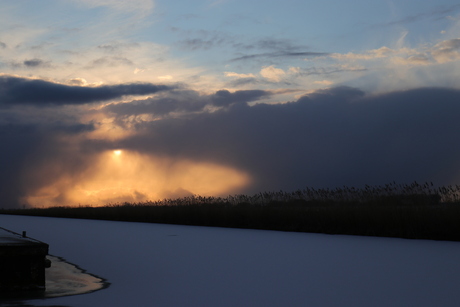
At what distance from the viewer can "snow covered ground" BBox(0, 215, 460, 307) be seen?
3742 mm

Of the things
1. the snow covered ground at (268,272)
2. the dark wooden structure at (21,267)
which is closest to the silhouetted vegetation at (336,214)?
the snow covered ground at (268,272)

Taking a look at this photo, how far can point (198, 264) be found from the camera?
224 inches

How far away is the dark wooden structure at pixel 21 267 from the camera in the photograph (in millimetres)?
3818

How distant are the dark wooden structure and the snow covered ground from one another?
0.42 meters

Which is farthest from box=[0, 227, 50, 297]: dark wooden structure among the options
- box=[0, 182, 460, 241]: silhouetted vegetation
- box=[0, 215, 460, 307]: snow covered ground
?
box=[0, 182, 460, 241]: silhouetted vegetation

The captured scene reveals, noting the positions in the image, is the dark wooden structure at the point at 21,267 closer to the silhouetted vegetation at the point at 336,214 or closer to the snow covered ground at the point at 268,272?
the snow covered ground at the point at 268,272

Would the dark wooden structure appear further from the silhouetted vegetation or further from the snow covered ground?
the silhouetted vegetation

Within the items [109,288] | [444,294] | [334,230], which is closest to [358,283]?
[444,294]

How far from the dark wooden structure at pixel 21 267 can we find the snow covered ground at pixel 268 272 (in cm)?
42

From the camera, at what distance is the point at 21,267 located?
12.8 feet

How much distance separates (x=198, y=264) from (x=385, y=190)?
7.42 metres

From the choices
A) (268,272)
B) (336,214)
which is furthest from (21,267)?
(336,214)

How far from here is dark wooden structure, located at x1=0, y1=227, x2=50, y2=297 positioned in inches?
150

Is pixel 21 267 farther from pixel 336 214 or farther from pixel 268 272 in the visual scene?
pixel 336 214
